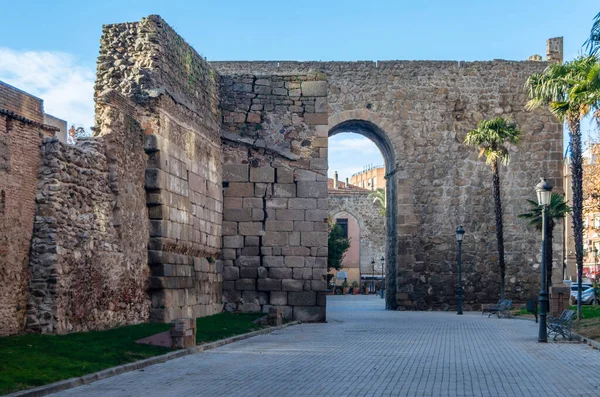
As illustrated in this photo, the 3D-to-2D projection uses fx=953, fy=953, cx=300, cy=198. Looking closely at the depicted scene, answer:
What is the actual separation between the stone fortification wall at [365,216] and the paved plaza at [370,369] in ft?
185

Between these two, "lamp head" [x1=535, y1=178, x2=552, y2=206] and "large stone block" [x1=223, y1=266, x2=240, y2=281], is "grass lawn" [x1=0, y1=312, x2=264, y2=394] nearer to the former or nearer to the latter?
"lamp head" [x1=535, y1=178, x2=552, y2=206]

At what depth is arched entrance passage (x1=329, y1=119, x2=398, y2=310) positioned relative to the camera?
115ft

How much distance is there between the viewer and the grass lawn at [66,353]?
9336 millimetres

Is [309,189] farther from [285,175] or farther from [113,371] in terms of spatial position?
[113,371]

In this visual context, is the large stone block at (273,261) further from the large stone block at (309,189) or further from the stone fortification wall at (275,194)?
the large stone block at (309,189)

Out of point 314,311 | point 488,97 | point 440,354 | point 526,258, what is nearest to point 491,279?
point 526,258

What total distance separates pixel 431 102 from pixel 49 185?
22.8 meters

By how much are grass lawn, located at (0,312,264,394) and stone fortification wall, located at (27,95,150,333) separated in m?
0.48

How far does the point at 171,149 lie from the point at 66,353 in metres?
8.03

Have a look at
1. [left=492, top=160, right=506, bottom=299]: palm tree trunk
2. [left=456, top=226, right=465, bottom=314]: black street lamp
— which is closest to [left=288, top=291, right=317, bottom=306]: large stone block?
[left=456, top=226, right=465, bottom=314]: black street lamp

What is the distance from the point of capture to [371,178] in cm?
10425

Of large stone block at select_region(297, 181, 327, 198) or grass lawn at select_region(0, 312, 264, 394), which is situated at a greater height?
large stone block at select_region(297, 181, 327, 198)

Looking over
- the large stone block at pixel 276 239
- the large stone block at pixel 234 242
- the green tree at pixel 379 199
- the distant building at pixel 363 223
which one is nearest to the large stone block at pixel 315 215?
the large stone block at pixel 276 239

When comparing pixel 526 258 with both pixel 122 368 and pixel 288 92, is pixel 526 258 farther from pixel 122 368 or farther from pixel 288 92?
pixel 122 368
